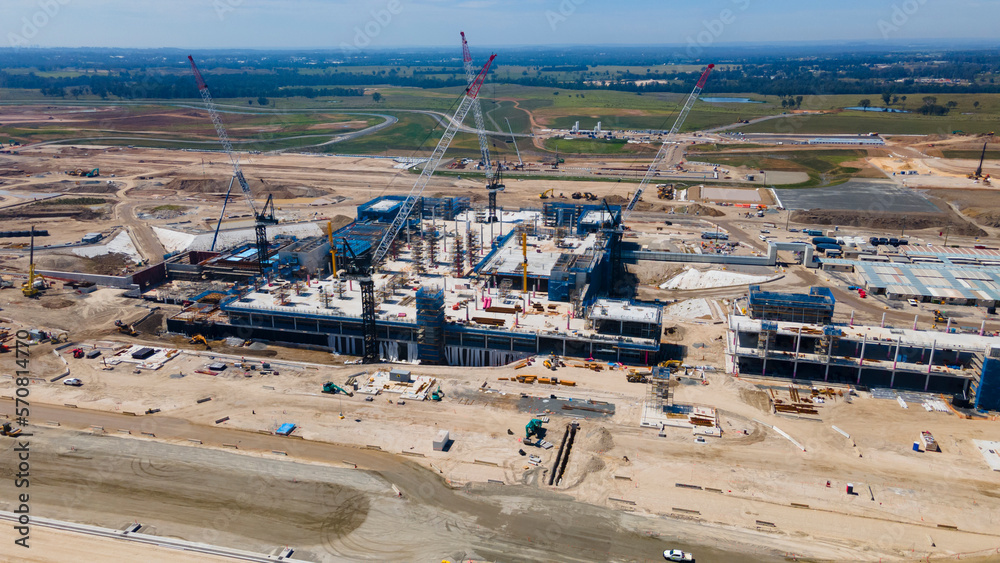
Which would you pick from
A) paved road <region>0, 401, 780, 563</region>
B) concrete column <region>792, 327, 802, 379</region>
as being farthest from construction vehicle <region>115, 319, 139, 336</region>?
concrete column <region>792, 327, 802, 379</region>

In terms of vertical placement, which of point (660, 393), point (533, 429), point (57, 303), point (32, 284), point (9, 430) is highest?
point (32, 284)

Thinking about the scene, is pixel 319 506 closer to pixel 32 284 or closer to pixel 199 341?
pixel 199 341

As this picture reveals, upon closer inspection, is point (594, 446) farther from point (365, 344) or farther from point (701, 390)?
point (365, 344)

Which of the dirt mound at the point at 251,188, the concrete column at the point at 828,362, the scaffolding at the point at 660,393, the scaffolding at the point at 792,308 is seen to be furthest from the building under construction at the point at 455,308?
the dirt mound at the point at 251,188

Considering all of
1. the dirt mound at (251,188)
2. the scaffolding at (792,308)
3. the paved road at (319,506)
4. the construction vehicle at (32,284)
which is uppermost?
the dirt mound at (251,188)

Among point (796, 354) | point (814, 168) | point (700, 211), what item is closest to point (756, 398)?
point (796, 354)

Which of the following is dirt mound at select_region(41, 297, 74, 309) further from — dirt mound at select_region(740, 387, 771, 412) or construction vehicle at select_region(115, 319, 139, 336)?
dirt mound at select_region(740, 387, 771, 412)

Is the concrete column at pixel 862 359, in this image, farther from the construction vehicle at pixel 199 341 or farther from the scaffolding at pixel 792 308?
the construction vehicle at pixel 199 341
